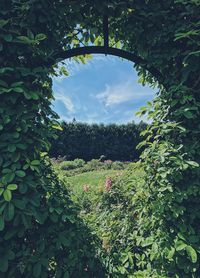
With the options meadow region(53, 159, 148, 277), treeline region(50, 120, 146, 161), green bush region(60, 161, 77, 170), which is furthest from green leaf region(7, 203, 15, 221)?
treeline region(50, 120, 146, 161)

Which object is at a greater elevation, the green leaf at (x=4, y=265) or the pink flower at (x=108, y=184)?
the pink flower at (x=108, y=184)

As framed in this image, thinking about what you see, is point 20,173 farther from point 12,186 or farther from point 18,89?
point 18,89

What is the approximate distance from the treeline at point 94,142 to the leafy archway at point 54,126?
39.4ft

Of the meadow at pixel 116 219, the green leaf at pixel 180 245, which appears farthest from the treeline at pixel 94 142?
the green leaf at pixel 180 245

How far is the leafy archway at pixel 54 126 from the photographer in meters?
2.23

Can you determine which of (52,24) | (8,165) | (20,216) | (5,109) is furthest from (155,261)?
(52,24)

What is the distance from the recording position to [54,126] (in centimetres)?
268

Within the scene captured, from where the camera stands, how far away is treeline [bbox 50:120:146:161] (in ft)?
48.8

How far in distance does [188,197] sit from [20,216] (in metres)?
1.19

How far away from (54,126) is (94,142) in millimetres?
12563

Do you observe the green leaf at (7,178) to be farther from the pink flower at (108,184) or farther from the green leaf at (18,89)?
the pink flower at (108,184)

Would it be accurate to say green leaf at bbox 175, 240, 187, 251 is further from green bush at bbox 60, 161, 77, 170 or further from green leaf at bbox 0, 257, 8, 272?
green bush at bbox 60, 161, 77, 170

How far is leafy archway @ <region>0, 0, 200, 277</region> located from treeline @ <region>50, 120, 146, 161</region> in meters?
12.0

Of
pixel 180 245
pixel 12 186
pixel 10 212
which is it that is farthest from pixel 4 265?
pixel 180 245
